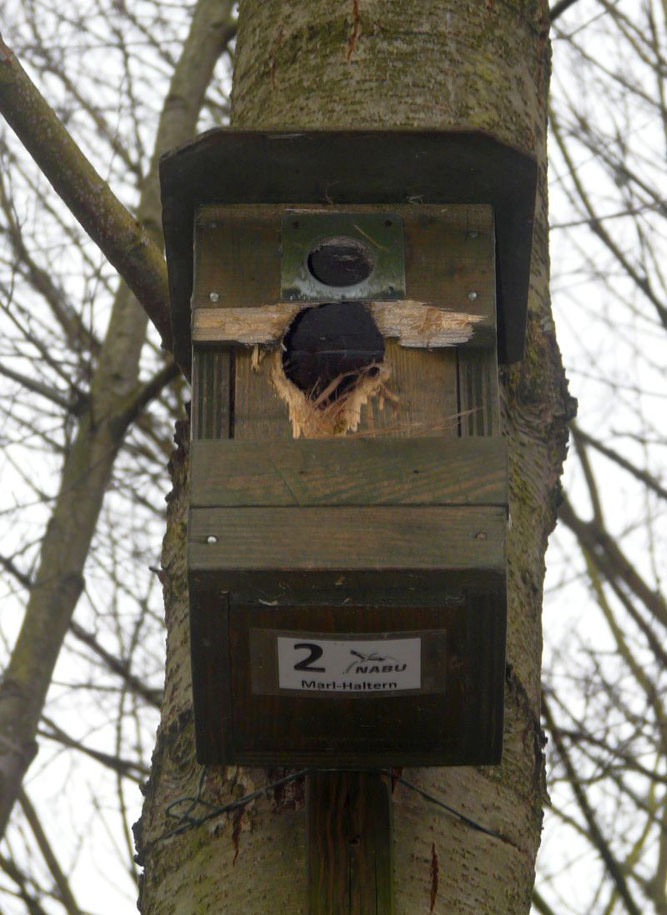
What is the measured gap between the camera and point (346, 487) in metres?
1.56

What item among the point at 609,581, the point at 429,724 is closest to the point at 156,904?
the point at 429,724

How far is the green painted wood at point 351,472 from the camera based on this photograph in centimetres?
155

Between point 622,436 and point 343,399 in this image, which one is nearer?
point 343,399

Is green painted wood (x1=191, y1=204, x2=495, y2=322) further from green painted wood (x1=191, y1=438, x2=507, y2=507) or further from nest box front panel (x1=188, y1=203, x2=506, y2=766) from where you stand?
green painted wood (x1=191, y1=438, x2=507, y2=507)

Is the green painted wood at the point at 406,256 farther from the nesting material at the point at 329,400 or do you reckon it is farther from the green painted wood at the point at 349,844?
the green painted wood at the point at 349,844

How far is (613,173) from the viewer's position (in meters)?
4.53

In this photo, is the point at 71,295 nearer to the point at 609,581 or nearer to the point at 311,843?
the point at 609,581

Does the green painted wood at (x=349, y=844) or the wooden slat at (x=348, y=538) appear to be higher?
the wooden slat at (x=348, y=538)

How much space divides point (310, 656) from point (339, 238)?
61 cm

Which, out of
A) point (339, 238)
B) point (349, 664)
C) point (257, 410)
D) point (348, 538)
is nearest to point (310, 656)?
point (349, 664)

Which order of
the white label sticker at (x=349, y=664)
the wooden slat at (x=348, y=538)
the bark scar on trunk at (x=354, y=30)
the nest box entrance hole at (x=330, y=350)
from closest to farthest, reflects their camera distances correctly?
the wooden slat at (x=348, y=538), the white label sticker at (x=349, y=664), the nest box entrance hole at (x=330, y=350), the bark scar on trunk at (x=354, y=30)

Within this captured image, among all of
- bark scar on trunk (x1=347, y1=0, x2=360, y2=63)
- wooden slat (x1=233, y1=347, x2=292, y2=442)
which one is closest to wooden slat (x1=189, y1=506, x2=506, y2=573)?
wooden slat (x1=233, y1=347, x2=292, y2=442)

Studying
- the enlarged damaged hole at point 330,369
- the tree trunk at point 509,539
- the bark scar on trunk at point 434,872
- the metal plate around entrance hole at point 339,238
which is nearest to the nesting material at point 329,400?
the enlarged damaged hole at point 330,369

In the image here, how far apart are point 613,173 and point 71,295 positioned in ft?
6.50
